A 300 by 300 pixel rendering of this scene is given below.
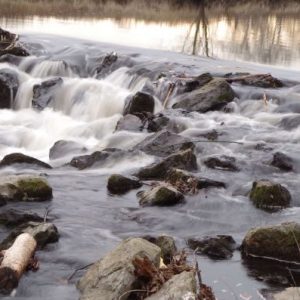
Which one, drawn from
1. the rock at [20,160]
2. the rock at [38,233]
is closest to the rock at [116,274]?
the rock at [38,233]

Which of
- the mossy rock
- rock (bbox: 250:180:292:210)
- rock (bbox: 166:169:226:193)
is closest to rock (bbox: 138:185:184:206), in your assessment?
rock (bbox: 166:169:226:193)

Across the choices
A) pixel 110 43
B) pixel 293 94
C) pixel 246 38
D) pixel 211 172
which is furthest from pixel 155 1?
pixel 211 172

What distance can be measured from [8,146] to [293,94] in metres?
6.43

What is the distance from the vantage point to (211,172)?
8633 mm

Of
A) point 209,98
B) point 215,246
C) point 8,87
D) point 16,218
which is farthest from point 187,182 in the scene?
point 8,87

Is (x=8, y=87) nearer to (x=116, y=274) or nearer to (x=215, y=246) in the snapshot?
(x=215, y=246)

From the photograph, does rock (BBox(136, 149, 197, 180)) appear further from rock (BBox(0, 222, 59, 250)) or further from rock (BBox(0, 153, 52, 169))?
rock (BBox(0, 222, 59, 250))

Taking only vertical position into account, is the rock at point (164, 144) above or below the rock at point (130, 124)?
above

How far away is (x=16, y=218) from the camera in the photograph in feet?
20.9

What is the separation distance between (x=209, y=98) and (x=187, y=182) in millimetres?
4933

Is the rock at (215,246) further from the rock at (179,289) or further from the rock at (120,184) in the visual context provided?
the rock at (120,184)

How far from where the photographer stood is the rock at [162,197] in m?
7.11

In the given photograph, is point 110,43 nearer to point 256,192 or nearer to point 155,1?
point 256,192

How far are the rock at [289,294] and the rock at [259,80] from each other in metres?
9.24
